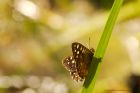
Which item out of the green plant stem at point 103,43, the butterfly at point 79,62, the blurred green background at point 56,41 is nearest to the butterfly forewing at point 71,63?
the butterfly at point 79,62

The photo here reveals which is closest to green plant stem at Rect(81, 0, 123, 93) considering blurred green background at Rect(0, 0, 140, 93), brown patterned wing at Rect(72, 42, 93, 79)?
brown patterned wing at Rect(72, 42, 93, 79)

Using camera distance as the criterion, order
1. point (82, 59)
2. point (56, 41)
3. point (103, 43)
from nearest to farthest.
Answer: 1. point (103, 43)
2. point (82, 59)
3. point (56, 41)

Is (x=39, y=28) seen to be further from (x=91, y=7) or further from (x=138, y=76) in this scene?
(x=138, y=76)

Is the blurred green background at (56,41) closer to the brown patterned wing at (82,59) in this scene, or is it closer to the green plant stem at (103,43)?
the brown patterned wing at (82,59)

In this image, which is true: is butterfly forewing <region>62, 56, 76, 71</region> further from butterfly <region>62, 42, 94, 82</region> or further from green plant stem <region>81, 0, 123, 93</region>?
green plant stem <region>81, 0, 123, 93</region>

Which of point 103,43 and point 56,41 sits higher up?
point 56,41

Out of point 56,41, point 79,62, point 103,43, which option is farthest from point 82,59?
point 56,41

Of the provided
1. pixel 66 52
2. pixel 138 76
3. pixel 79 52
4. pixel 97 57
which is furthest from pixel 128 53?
pixel 97 57

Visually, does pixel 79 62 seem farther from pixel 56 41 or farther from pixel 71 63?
pixel 56 41
